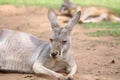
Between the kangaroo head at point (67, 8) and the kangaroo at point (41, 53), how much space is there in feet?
30.3

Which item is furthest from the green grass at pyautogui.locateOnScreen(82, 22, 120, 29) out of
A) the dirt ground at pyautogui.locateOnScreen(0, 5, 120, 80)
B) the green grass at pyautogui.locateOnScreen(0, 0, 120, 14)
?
the green grass at pyautogui.locateOnScreen(0, 0, 120, 14)

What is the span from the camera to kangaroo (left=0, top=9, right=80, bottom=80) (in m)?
6.51

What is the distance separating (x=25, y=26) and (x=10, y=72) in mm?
6356

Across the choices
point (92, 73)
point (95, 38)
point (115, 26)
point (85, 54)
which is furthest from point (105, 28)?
point (92, 73)

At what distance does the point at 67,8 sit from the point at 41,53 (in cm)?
1008

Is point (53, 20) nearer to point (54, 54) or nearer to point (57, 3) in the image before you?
point (54, 54)

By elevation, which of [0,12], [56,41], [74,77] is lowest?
[74,77]

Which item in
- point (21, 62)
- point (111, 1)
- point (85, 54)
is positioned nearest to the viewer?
point (21, 62)

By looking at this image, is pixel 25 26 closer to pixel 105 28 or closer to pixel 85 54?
pixel 105 28

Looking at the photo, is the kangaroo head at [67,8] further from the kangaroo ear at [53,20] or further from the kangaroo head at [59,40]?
the kangaroo head at [59,40]

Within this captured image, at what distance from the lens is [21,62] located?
272 inches

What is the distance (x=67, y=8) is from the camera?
16.8m

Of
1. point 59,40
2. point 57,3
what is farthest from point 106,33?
point 57,3

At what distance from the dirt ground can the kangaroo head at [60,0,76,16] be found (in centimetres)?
80
